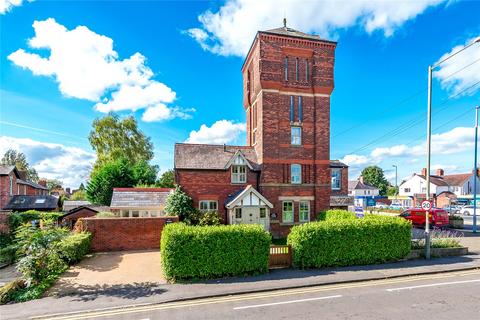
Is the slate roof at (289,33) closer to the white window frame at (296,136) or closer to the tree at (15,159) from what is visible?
the white window frame at (296,136)

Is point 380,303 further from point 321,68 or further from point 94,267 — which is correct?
point 321,68

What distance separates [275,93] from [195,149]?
28.1ft

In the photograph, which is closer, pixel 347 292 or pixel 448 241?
pixel 347 292

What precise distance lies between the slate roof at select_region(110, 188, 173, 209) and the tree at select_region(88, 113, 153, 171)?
17462mm

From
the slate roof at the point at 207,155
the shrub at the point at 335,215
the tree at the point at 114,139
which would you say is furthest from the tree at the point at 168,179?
the shrub at the point at 335,215

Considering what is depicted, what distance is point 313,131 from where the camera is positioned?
23.8 m

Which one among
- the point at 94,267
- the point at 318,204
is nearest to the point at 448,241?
the point at 318,204

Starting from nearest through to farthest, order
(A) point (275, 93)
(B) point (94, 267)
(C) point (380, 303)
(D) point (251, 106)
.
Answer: (C) point (380, 303), (B) point (94, 267), (A) point (275, 93), (D) point (251, 106)

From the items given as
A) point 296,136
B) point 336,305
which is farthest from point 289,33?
point 336,305

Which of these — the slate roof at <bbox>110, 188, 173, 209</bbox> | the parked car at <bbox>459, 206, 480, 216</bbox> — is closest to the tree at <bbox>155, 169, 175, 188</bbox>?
the slate roof at <bbox>110, 188, 173, 209</bbox>

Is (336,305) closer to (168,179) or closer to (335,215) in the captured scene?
(335,215)

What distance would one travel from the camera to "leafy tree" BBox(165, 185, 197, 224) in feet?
67.6

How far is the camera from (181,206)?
20.7 m

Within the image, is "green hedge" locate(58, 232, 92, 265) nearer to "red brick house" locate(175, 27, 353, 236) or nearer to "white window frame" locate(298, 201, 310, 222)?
"red brick house" locate(175, 27, 353, 236)
